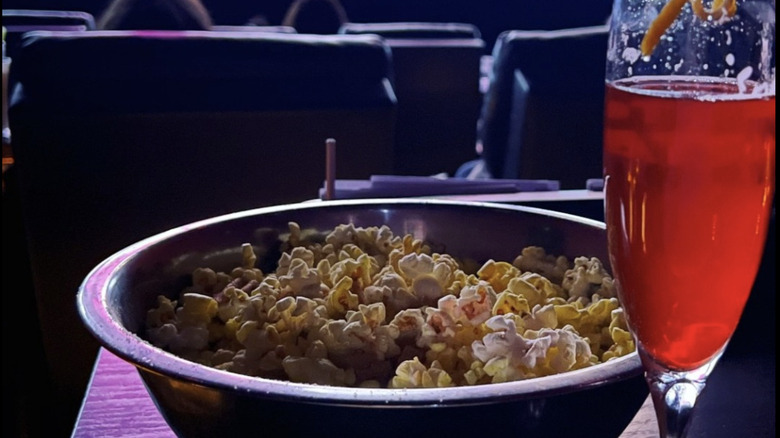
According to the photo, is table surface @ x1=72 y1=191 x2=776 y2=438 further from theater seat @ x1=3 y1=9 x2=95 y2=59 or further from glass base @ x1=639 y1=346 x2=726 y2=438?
theater seat @ x1=3 y1=9 x2=95 y2=59

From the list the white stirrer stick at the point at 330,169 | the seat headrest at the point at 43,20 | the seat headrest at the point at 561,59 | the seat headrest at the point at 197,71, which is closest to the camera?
the white stirrer stick at the point at 330,169

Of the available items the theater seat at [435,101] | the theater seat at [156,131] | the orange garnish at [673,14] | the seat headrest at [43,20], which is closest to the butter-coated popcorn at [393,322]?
the orange garnish at [673,14]

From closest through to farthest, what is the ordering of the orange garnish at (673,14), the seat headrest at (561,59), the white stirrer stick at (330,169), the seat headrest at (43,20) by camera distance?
the orange garnish at (673,14) < the white stirrer stick at (330,169) < the seat headrest at (561,59) < the seat headrest at (43,20)

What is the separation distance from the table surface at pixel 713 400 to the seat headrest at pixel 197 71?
47.2 inches

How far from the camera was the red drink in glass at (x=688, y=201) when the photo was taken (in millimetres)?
426

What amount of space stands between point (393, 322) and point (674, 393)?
0.66 ft

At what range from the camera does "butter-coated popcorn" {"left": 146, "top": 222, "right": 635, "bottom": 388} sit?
0.52 metres

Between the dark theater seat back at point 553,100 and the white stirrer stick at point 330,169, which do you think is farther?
the dark theater seat back at point 553,100

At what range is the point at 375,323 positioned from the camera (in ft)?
1.88

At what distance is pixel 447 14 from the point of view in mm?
8180

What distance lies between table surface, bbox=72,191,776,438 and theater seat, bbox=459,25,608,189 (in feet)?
5.46

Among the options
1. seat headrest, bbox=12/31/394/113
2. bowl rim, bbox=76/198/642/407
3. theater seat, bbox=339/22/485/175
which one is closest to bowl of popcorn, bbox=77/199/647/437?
bowl rim, bbox=76/198/642/407

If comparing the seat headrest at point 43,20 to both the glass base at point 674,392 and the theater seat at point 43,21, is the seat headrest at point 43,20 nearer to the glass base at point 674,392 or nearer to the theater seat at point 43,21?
the theater seat at point 43,21

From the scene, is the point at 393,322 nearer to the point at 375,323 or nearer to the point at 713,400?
the point at 375,323
